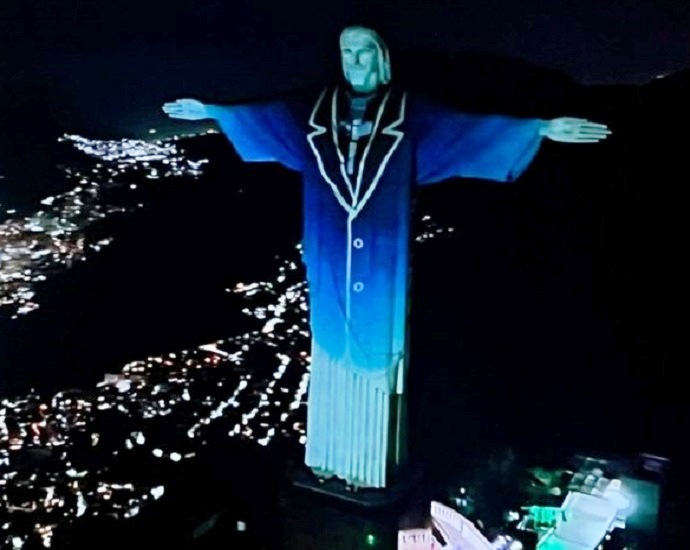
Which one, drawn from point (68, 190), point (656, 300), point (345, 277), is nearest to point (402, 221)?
point (345, 277)

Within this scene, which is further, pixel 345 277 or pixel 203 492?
pixel 203 492

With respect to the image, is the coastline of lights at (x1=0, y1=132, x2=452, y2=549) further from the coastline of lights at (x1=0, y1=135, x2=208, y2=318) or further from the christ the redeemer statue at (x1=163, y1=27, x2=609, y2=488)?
the christ the redeemer statue at (x1=163, y1=27, x2=609, y2=488)

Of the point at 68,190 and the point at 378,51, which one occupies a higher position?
the point at 378,51

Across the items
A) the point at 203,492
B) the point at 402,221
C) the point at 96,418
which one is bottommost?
the point at 203,492

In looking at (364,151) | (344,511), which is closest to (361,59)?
(364,151)

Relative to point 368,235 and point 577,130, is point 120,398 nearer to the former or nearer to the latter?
point 368,235

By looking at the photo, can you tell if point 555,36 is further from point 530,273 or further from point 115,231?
point 115,231

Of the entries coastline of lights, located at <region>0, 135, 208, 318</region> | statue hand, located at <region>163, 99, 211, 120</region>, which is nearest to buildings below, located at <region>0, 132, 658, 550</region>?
coastline of lights, located at <region>0, 135, 208, 318</region>
